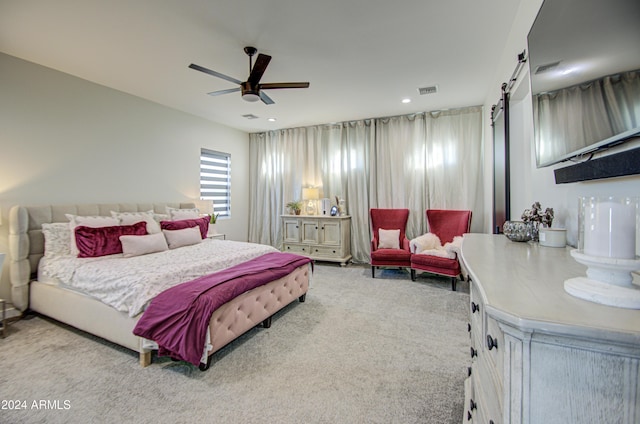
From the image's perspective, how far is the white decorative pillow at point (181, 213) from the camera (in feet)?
13.7

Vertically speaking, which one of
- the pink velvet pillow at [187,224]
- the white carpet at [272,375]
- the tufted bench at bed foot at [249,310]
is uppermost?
the pink velvet pillow at [187,224]

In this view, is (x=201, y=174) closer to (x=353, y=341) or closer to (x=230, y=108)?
(x=230, y=108)

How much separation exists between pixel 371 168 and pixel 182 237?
343cm

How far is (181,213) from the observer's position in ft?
14.0

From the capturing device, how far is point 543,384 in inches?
23.8

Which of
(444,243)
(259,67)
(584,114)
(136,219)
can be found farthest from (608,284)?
(136,219)

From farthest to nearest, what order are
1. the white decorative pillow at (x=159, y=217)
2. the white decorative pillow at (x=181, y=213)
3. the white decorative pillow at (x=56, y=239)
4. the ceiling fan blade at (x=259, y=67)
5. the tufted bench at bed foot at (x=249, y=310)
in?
the white decorative pillow at (x=181, y=213) < the white decorative pillow at (x=159, y=217) < the white decorative pillow at (x=56, y=239) < the ceiling fan blade at (x=259, y=67) < the tufted bench at bed foot at (x=249, y=310)

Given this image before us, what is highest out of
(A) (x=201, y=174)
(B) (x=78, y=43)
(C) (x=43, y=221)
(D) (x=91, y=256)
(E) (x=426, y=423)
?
(B) (x=78, y=43)

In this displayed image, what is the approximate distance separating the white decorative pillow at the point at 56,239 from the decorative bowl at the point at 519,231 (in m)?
4.18

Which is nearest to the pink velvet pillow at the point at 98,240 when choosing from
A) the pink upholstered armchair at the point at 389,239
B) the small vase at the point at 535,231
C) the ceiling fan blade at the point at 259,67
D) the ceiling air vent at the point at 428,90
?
the ceiling fan blade at the point at 259,67

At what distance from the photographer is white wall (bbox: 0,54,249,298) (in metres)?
3.02

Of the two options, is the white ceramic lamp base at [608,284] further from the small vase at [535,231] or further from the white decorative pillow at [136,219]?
the white decorative pillow at [136,219]

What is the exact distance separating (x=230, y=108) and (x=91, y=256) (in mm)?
2923

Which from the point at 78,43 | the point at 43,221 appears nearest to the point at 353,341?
the point at 43,221
